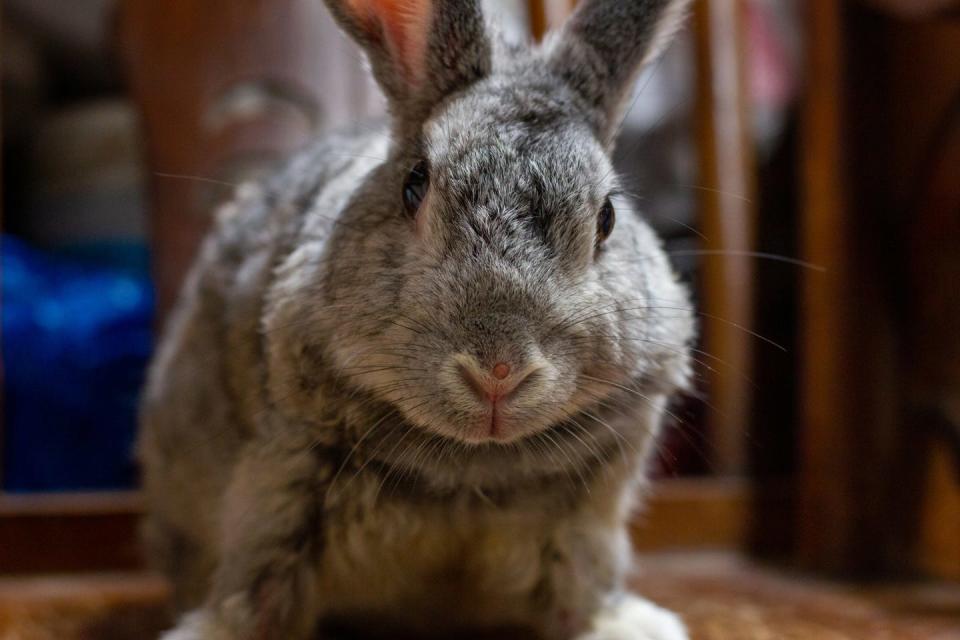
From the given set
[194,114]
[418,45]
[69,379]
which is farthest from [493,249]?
[69,379]

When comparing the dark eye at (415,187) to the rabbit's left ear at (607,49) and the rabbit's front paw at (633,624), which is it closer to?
the rabbit's left ear at (607,49)

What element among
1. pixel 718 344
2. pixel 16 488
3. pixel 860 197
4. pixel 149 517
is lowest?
pixel 16 488

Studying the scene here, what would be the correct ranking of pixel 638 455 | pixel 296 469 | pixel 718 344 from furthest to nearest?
pixel 718 344 < pixel 638 455 < pixel 296 469

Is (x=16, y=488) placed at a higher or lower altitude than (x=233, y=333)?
lower

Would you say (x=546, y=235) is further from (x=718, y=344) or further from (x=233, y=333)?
(x=718, y=344)

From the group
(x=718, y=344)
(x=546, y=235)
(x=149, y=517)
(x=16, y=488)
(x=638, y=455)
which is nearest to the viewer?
(x=546, y=235)

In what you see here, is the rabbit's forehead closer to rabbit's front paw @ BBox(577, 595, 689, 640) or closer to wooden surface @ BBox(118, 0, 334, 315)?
rabbit's front paw @ BBox(577, 595, 689, 640)

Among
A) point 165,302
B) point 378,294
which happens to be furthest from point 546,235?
point 165,302

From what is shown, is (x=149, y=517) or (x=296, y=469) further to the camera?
(x=149, y=517)

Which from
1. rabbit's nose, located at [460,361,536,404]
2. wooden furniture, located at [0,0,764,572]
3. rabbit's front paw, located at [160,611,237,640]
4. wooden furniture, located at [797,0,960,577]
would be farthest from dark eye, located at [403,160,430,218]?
wooden furniture, located at [797,0,960,577]
